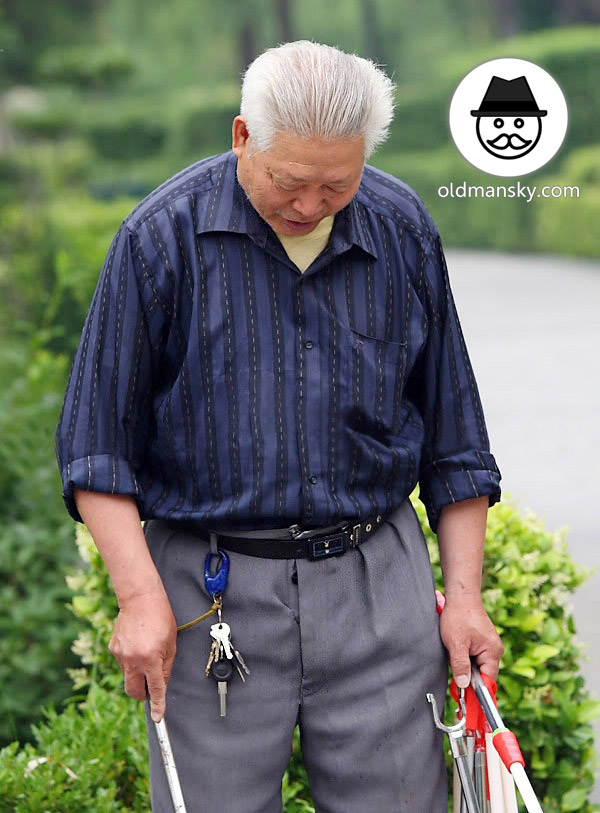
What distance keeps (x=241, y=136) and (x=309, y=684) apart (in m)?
0.89

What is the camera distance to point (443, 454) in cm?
220

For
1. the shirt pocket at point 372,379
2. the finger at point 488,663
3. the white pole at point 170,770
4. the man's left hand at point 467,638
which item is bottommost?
the white pole at point 170,770

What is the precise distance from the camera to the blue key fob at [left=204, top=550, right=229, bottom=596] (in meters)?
2.04

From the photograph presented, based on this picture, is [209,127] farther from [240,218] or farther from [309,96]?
[309,96]

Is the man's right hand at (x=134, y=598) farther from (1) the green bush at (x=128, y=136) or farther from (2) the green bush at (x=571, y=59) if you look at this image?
(1) the green bush at (x=128, y=136)

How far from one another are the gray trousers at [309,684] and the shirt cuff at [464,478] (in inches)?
4.7

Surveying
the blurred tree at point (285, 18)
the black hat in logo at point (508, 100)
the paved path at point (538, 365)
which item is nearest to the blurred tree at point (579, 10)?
the paved path at point (538, 365)

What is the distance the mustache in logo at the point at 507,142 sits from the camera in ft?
13.0

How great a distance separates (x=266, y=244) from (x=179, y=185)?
182 millimetres

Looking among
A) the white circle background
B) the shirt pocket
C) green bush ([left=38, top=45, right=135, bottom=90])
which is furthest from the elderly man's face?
green bush ([left=38, top=45, right=135, bottom=90])

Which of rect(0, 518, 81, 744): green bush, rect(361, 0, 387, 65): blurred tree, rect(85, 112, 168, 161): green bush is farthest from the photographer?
rect(85, 112, 168, 161): green bush

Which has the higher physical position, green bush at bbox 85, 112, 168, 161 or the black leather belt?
green bush at bbox 85, 112, 168, 161

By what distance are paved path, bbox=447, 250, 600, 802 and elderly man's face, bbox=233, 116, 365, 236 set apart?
3.76m

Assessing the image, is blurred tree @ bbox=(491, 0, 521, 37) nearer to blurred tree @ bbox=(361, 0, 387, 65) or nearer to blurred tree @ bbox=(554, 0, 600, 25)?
blurred tree @ bbox=(554, 0, 600, 25)
